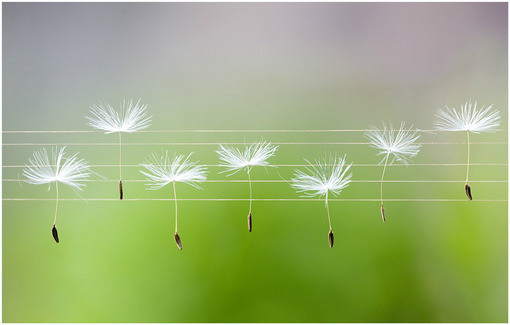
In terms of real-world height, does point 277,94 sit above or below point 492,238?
above

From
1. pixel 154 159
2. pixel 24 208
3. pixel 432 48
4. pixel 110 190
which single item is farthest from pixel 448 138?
pixel 24 208

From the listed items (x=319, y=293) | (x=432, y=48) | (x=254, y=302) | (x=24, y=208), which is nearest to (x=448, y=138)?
(x=432, y=48)

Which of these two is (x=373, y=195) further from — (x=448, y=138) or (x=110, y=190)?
(x=110, y=190)

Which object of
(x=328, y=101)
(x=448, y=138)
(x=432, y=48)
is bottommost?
(x=448, y=138)
